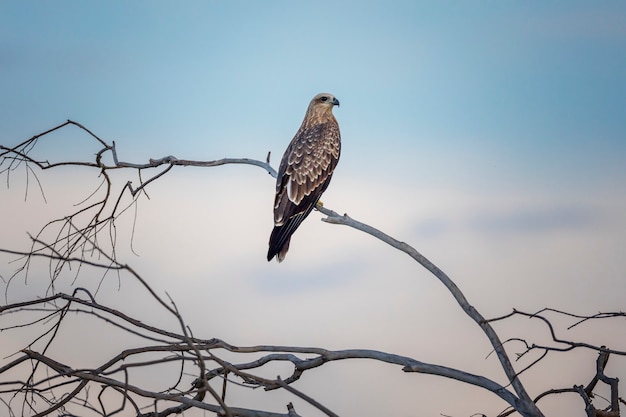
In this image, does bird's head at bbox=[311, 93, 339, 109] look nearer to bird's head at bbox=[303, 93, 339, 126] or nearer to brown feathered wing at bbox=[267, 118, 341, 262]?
bird's head at bbox=[303, 93, 339, 126]

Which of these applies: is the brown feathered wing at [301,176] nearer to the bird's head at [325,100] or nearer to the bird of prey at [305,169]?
the bird of prey at [305,169]

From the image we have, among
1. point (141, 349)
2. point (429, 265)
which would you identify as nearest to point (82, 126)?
point (141, 349)

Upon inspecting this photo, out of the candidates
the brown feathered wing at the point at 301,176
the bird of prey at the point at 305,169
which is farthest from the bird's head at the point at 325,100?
the brown feathered wing at the point at 301,176

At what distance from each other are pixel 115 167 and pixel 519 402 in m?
2.74

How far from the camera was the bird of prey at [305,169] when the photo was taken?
611 cm

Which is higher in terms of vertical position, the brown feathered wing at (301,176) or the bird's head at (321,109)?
the bird's head at (321,109)

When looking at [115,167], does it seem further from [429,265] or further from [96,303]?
[429,265]

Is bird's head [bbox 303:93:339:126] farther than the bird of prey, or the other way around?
bird's head [bbox 303:93:339:126]

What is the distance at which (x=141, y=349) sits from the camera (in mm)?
3900

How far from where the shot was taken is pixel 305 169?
6695 mm

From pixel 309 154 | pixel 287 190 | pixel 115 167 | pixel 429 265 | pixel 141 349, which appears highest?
pixel 309 154

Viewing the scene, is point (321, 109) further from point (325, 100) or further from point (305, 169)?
point (305, 169)

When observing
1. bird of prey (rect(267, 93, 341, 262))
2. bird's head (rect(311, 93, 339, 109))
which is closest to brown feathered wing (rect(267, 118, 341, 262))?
bird of prey (rect(267, 93, 341, 262))

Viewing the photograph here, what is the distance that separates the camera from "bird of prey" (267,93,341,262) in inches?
241
